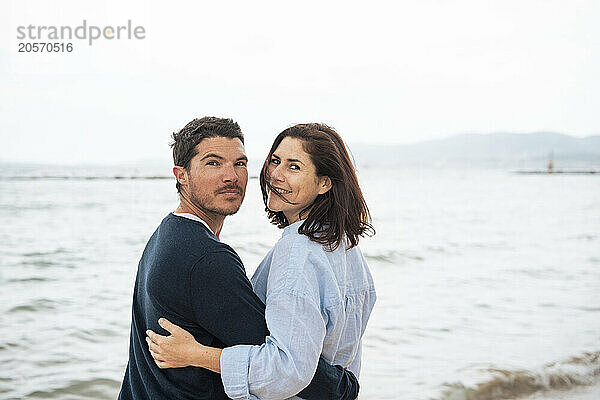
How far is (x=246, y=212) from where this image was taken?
17359mm

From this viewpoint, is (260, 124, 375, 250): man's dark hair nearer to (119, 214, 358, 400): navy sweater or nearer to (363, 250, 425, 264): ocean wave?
(119, 214, 358, 400): navy sweater

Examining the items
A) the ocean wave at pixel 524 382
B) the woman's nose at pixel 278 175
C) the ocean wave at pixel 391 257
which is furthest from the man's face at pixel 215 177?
the ocean wave at pixel 391 257

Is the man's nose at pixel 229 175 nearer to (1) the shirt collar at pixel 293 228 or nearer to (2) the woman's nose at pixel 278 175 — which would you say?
(2) the woman's nose at pixel 278 175

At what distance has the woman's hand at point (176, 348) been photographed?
1.92m

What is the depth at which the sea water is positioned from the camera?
550cm

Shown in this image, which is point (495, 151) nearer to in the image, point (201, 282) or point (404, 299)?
point (404, 299)

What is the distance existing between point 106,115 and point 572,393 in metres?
40.0

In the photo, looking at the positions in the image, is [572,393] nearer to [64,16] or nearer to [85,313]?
[85,313]

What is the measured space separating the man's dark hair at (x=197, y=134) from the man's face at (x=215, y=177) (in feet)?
0.05

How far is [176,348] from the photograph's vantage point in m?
1.93

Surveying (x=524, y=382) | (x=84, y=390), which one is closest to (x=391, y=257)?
(x=524, y=382)

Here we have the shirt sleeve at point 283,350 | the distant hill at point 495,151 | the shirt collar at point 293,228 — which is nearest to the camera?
the shirt sleeve at point 283,350

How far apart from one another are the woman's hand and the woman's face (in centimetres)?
50

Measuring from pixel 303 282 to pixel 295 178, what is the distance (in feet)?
1.22
